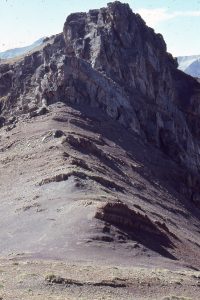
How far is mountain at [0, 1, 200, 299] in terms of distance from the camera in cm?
3112

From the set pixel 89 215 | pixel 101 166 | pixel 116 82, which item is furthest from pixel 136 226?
pixel 116 82

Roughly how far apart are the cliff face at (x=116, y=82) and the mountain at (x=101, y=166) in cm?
21

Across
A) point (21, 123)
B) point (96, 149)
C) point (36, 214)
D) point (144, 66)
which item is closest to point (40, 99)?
point (21, 123)

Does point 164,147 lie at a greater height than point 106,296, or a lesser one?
lesser

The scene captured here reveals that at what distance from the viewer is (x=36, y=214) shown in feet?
137

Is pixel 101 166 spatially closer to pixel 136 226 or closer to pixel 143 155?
pixel 136 226

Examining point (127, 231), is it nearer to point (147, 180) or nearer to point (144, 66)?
point (147, 180)

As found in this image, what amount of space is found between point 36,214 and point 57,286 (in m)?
15.8

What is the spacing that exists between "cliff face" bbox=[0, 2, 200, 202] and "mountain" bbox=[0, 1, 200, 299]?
0.21 metres

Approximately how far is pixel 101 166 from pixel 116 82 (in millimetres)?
31479

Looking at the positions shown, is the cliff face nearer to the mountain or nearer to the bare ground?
the mountain

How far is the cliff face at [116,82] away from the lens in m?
75.3

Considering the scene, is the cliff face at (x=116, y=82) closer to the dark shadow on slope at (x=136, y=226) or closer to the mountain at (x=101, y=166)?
→ the mountain at (x=101, y=166)

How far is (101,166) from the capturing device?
182ft
